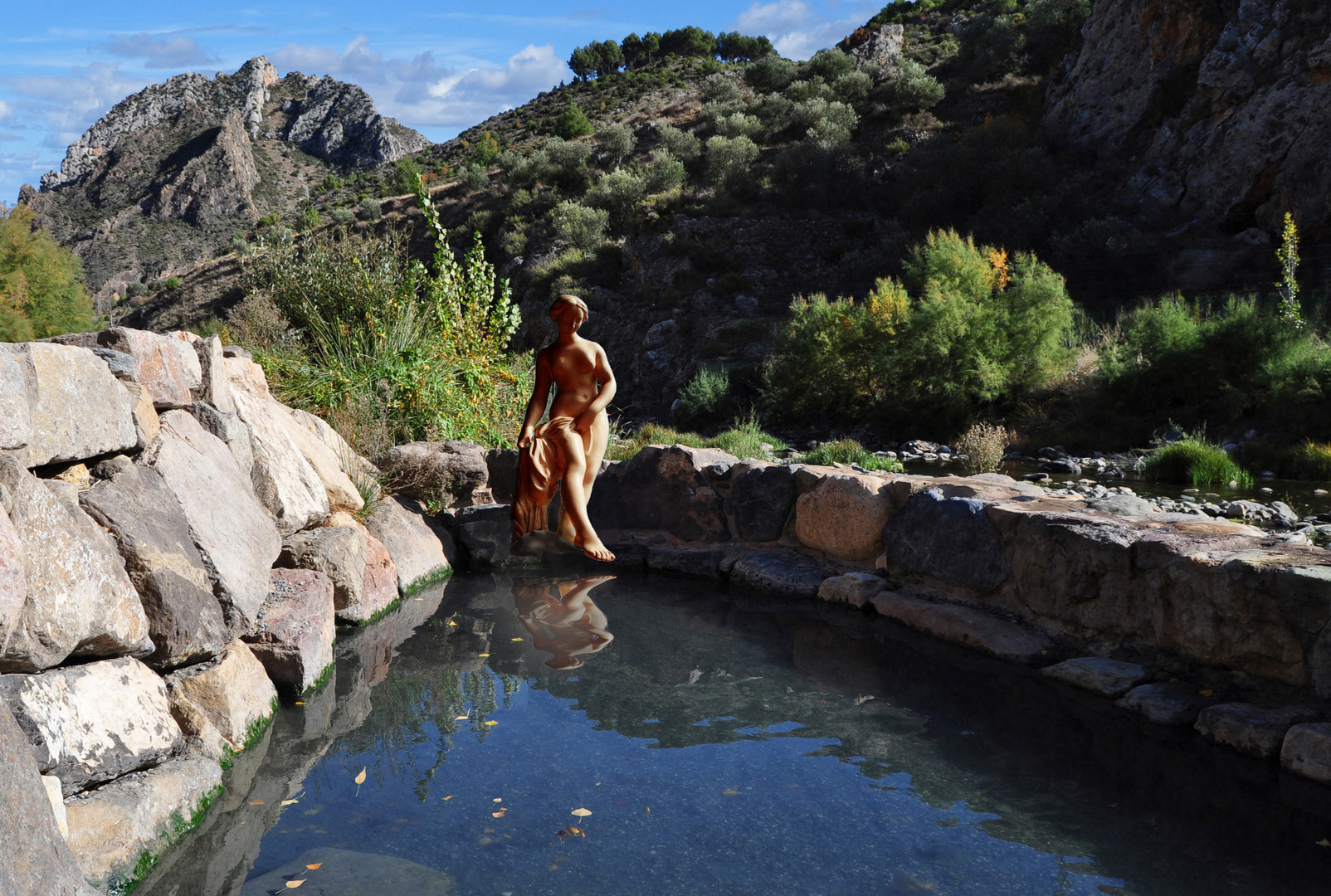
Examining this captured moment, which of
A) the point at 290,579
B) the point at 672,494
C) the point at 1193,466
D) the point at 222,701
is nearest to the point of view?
the point at 222,701

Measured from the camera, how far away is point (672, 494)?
21.7 feet

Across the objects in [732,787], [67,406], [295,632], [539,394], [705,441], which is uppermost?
[67,406]

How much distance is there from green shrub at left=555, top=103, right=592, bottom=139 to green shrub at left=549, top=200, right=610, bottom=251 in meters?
10.2

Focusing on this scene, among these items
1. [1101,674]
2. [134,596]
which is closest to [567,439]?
[134,596]

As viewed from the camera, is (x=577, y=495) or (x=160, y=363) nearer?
(x=160, y=363)

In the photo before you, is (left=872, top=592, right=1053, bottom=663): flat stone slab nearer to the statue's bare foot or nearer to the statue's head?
the statue's bare foot

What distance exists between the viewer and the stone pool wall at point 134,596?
2.48 meters

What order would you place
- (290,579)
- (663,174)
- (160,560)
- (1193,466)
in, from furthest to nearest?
1. (663,174)
2. (1193,466)
3. (290,579)
4. (160,560)

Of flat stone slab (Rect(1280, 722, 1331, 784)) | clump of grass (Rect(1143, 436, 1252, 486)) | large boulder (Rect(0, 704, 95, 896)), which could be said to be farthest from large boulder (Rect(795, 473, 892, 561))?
clump of grass (Rect(1143, 436, 1252, 486))

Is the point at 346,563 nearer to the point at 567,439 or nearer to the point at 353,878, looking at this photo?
the point at 567,439

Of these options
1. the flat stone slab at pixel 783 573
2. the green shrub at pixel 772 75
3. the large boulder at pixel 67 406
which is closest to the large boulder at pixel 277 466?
the large boulder at pixel 67 406

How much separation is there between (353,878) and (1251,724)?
10.7 feet

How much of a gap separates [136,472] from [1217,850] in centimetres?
404

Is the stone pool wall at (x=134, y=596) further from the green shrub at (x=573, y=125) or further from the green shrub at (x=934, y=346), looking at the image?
the green shrub at (x=573, y=125)
